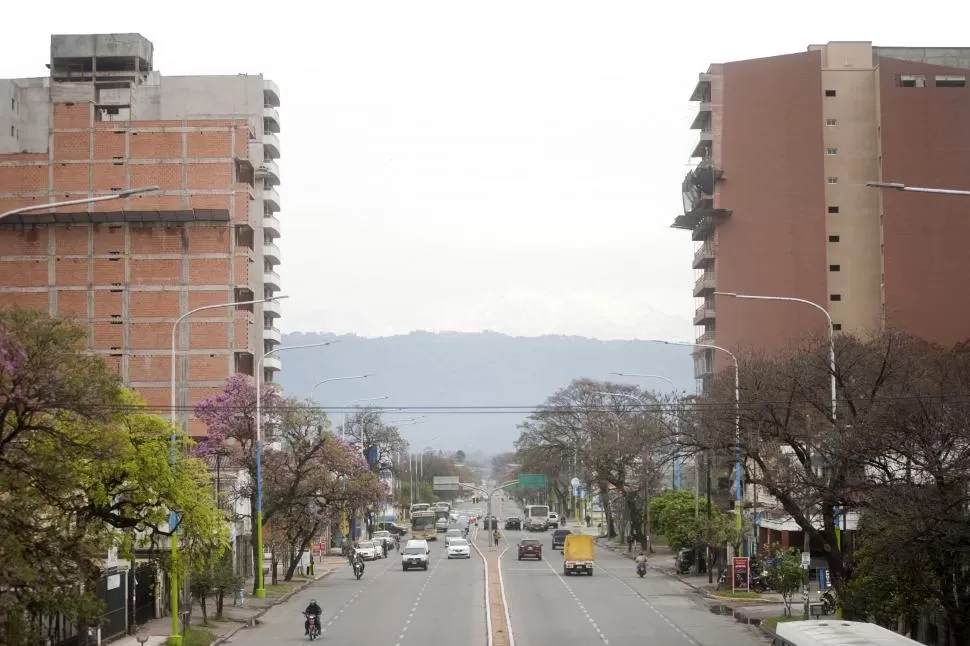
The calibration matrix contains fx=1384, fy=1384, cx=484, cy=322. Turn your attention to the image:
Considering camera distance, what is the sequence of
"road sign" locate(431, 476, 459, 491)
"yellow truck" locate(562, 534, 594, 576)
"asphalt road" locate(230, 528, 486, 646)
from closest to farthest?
"asphalt road" locate(230, 528, 486, 646)
"yellow truck" locate(562, 534, 594, 576)
"road sign" locate(431, 476, 459, 491)

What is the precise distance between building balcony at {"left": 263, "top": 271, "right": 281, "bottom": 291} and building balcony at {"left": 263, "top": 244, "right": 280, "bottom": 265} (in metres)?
1.05

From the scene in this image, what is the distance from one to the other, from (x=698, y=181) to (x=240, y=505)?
150 ft

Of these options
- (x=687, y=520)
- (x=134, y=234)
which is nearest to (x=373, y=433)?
(x=134, y=234)

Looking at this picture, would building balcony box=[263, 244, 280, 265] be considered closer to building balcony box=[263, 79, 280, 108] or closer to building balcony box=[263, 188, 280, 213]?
building balcony box=[263, 188, 280, 213]

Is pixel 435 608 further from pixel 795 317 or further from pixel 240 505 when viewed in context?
pixel 795 317

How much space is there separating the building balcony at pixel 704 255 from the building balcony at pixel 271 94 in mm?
35953

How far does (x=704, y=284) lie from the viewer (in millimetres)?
108375

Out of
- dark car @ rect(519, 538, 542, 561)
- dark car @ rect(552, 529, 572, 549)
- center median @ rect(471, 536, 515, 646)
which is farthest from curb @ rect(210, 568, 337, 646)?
dark car @ rect(552, 529, 572, 549)

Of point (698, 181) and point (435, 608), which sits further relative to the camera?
point (698, 181)

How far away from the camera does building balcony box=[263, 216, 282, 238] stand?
11206 cm

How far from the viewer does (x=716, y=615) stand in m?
54.3

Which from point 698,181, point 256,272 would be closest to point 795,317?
point 698,181

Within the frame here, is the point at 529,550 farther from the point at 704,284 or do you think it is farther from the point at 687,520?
the point at 704,284

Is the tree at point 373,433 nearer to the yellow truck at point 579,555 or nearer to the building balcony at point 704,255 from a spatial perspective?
the building balcony at point 704,255
